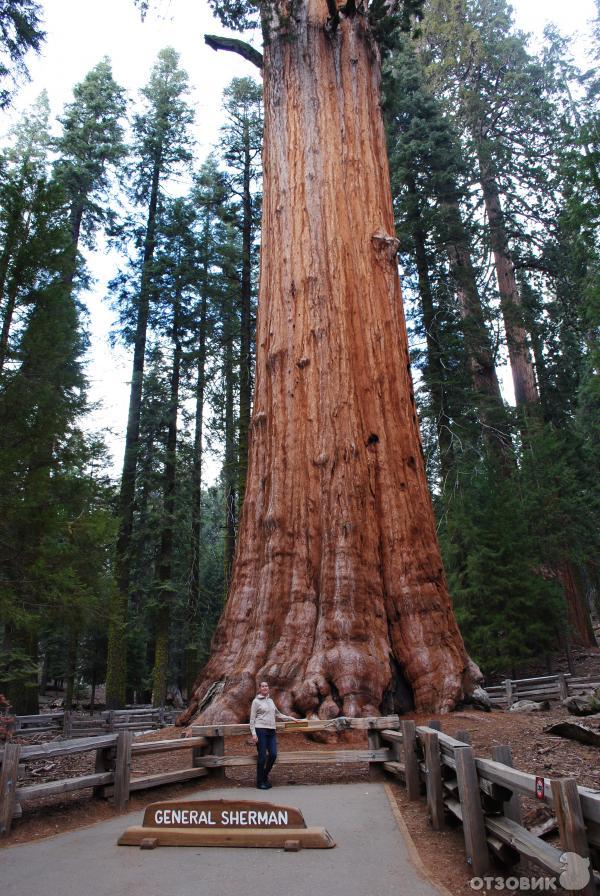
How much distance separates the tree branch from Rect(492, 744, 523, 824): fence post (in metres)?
13.3

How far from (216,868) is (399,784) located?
3253 millimetres

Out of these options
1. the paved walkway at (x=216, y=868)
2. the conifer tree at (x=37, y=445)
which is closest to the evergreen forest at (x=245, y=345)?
the conifer tree at (x=37, y=445)

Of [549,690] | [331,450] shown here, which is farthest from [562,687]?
[331,450]

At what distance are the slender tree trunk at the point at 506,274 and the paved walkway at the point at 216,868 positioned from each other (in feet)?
63.6

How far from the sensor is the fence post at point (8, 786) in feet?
15.9

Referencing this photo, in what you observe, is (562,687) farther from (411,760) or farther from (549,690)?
(411,760)

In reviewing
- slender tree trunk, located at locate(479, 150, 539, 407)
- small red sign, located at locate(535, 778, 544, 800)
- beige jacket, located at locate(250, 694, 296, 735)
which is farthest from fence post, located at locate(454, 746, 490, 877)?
slender tree trunk, located at locate(479, 150, 539, 407)

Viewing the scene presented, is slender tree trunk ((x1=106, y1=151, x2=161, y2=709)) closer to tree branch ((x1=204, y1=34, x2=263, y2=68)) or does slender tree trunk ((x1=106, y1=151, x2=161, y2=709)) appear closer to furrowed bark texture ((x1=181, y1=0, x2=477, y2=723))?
furrowed bark texture ((x1=181, y1=0, x2=477, y2=723))

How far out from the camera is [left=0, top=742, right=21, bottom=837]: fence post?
4.85m

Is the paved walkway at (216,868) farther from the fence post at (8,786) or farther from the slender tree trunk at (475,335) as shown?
the slender tree trunk at (475,335)

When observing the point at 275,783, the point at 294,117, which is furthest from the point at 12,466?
the point at 294,117

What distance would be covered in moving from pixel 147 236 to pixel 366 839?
2269 cm

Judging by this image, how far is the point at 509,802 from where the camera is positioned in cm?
359

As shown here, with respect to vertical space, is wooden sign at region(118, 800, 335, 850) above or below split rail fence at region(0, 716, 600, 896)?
below
